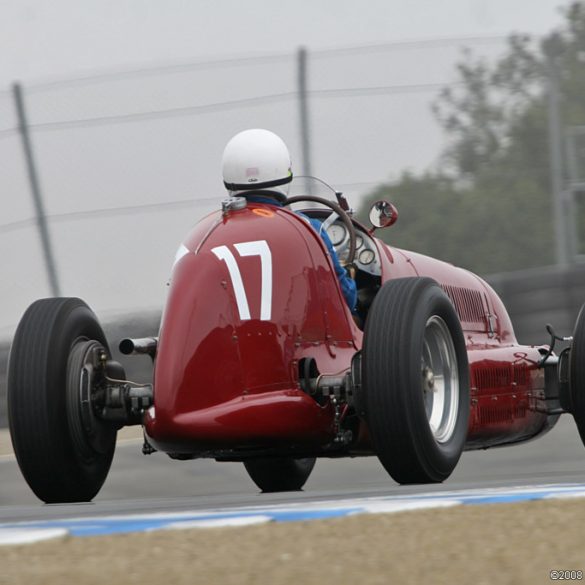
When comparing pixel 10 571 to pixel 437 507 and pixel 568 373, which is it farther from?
pixel 568 373

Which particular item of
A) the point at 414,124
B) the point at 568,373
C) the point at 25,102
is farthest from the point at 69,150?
the point at 568,373

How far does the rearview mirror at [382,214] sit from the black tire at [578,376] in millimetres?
1097

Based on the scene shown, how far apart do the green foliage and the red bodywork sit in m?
5.23

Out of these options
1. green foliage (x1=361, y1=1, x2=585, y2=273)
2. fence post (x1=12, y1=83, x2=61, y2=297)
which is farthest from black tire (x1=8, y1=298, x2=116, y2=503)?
green foliage (x1=361, y1=1, x2=585, y2=273)

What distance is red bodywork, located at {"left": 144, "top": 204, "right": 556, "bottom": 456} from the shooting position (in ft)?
19.7

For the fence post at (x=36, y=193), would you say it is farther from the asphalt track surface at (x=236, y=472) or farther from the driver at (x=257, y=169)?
the driver at (x=257, y=169)

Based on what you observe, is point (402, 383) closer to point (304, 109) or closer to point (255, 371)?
point (255, 371)

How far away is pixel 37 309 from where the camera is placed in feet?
21.3

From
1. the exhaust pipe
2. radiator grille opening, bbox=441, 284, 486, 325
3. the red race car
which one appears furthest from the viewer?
radiator grille opening, bbox=441, 284, 486, 325

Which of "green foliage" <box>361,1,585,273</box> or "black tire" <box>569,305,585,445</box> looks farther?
"green foliage" <box>361,1,585,273</box>

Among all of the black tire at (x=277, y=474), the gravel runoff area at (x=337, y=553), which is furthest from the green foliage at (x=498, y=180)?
the gravel runoff area at (x=337, y=553)

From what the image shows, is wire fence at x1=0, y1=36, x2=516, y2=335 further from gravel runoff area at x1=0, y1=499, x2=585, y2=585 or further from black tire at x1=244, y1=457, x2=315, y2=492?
gravel runoff area at x1=0, y1=499, x2=585, y2=585

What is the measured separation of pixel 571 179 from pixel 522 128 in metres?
0.62

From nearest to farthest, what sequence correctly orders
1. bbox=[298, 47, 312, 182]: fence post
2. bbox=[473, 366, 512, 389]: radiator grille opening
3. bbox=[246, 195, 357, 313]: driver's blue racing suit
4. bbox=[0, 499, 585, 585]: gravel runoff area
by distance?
bbox=[0, 499, 585, 585]: gravel runoff area < bbox=[246, 195, 357, 313]: driver's blue racing suit < bbox=[473, 366, 512, 389]: radiator grille opening < bbox=[298, 47, 312, 182]: fence post
